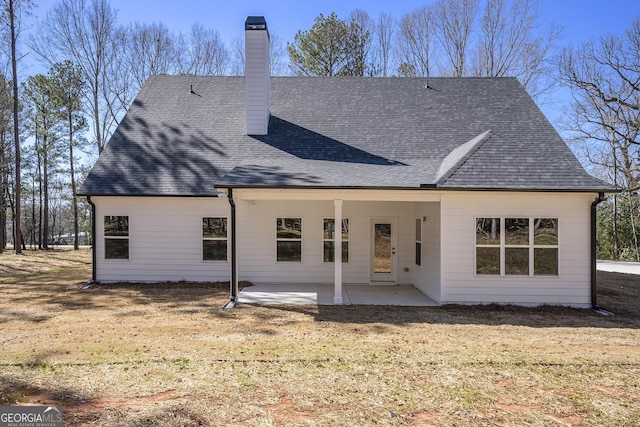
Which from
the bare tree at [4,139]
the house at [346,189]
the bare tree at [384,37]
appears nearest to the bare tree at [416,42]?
the bare tree at [384,37]

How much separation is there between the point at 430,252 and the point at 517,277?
1934mm

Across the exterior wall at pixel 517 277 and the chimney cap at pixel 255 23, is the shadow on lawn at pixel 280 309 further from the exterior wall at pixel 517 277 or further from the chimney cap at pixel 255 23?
the chimney cap at pixel 255 23

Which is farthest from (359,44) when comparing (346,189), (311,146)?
(346,189)

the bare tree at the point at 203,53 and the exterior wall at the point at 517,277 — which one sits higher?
the bare tree at the point at 203,53

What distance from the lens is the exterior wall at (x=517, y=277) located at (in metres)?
8.80

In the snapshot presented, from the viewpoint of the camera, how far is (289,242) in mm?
11492

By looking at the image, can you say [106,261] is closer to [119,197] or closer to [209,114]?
[119,197]

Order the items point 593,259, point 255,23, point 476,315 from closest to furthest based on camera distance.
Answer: point 476,315
point 593,259
point 255,23

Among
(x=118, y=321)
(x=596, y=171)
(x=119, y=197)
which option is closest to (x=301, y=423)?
(x=118, y=321)

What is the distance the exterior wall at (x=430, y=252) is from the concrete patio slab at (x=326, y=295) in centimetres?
24

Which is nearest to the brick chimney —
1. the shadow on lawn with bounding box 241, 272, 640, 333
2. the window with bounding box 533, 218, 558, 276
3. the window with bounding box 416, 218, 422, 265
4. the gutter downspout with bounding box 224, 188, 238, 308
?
the gutter downspout with bounding box 224, 188, 238, 308

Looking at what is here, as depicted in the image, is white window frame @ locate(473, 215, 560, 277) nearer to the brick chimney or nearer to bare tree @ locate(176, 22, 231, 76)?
the brick chimney

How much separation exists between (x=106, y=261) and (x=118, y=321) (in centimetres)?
475

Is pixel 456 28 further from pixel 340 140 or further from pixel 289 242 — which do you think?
pixel 289 242
